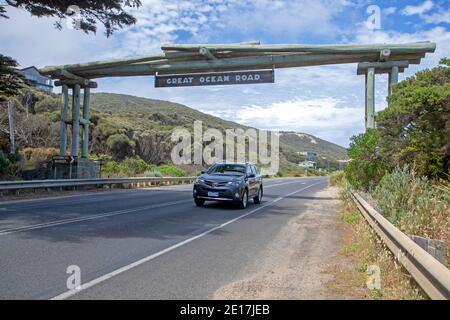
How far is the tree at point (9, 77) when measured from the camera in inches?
752

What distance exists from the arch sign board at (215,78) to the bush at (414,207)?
36.6 ft

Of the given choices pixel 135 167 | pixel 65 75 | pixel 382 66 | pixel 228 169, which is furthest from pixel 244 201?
pixel 135 167

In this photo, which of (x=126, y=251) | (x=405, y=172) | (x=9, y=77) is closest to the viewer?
(x=126, y=251)

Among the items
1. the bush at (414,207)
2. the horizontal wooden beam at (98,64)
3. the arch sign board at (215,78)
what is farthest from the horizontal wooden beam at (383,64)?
the bush at (414,207)

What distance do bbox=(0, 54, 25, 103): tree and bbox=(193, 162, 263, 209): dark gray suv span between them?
403 inches

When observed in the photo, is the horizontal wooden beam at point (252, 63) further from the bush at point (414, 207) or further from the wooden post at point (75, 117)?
the bush at point (414, 207)

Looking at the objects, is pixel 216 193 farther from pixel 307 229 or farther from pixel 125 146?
pixel 125 146

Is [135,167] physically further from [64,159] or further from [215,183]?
[215,183]

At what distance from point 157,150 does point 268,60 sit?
31073mm

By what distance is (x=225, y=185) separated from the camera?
49.1ft

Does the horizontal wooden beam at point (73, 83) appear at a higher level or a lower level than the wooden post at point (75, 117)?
higher

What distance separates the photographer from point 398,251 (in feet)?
18.4

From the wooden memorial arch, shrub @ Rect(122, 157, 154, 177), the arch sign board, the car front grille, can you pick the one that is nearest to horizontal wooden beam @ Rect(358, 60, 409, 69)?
the wooden memorial arch

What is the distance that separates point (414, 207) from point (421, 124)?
18.2 ft
